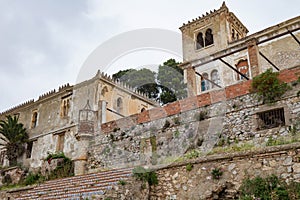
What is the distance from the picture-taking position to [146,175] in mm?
9258

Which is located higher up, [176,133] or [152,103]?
[152,103]

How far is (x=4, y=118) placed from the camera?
2564 cm

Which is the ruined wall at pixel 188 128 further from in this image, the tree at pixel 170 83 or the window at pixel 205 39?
the tree at pixel 170 83

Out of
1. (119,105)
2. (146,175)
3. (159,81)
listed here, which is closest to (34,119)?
(119,105)

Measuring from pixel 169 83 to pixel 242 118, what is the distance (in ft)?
58.3

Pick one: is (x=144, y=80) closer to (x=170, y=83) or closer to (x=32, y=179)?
(x=170, y=83)

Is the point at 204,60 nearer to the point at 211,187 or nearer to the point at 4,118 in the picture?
the point at 211,187

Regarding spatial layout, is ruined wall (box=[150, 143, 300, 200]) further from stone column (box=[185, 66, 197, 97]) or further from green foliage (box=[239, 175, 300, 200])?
stone column (box=[185, 66, 197, 97])

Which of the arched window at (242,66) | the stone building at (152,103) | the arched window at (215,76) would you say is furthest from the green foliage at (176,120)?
the arched window at (242,66)

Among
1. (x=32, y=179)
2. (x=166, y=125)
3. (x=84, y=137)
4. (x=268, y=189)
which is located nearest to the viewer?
(x=268, y=189)

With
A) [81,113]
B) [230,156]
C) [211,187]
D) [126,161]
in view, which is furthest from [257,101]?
[81,113]

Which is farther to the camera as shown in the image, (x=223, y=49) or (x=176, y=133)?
(x=223, y=49)

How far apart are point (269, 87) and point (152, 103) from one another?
44.7ft

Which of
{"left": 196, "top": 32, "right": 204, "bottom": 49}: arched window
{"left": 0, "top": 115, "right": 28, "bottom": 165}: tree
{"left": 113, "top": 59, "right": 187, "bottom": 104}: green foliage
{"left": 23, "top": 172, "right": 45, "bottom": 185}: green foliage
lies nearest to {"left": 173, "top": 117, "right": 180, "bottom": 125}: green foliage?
{"left": 23, "top": 172, "right": 45, "bottom": 185}: green foliage
